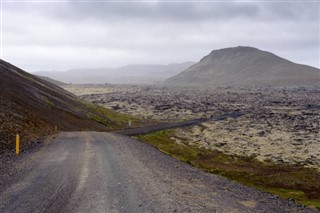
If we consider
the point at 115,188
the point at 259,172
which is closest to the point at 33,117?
the point at 259,172

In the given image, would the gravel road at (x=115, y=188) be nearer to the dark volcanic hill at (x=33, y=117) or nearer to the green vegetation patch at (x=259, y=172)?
the green vegetation patch at (x=259, y=172)

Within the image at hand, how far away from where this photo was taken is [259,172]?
A: 39.7 m

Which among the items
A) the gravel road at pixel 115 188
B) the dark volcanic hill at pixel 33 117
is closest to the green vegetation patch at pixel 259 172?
the gravel road at pixel 115 188

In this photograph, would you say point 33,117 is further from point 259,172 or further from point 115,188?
point 115,188

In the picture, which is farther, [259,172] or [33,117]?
[33,117]

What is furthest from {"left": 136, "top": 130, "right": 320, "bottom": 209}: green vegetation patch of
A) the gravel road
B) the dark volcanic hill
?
the dark volcanic hill

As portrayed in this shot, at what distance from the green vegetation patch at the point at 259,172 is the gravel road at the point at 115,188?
886 centimetres

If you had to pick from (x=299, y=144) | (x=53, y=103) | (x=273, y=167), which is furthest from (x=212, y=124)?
(x=273, y=167)

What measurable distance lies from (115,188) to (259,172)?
82.0 ft

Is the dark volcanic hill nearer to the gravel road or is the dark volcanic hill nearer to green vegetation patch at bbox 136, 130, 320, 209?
the gravel road

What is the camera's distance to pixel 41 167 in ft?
75.6

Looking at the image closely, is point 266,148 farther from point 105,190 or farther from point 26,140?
point 105,190

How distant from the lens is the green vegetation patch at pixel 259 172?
102 feet

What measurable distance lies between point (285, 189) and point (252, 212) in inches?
717
